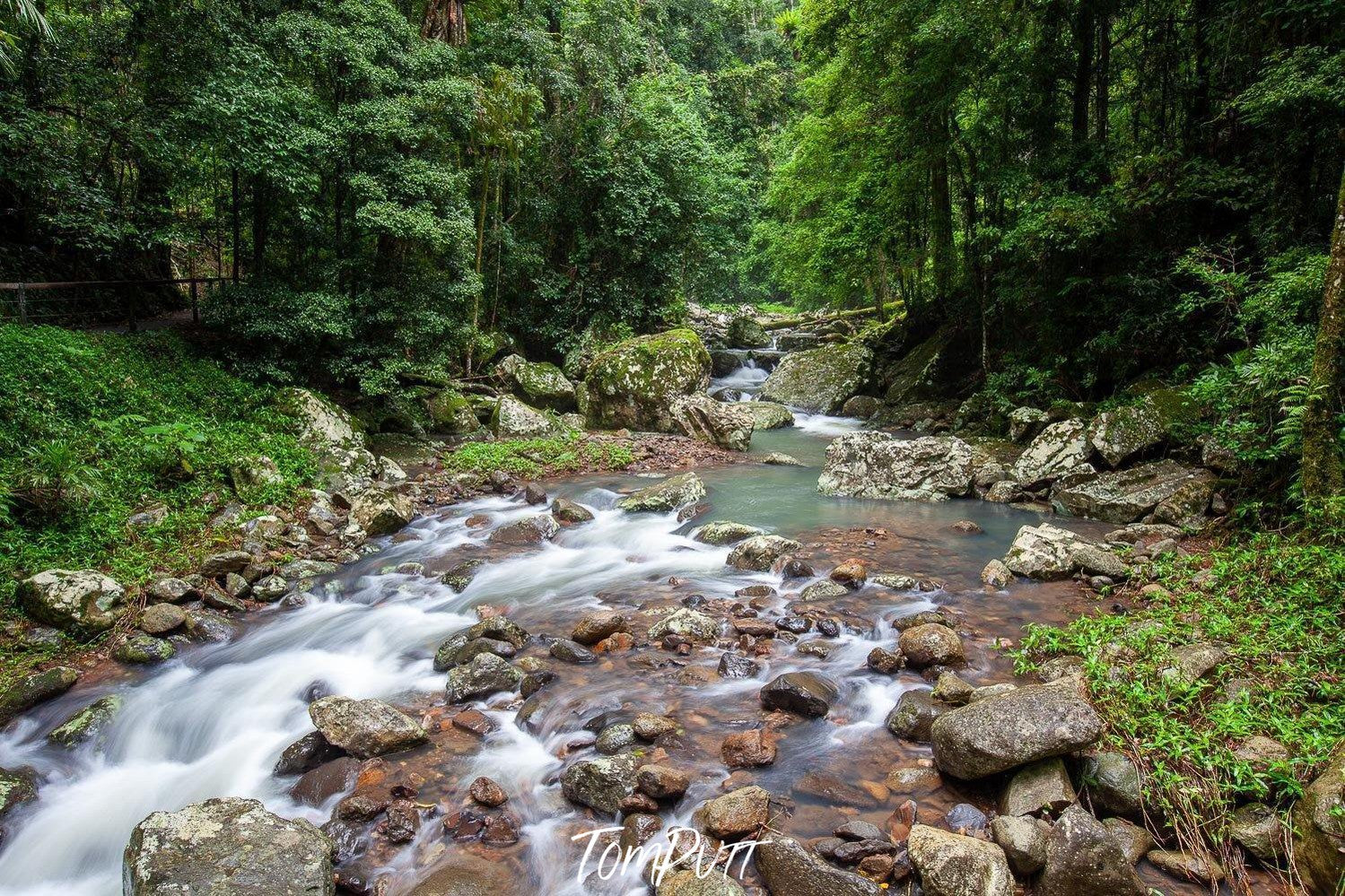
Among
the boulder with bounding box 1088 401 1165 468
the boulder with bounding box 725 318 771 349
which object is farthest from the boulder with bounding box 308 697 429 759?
the boulder with bounding box 725 318 771 349

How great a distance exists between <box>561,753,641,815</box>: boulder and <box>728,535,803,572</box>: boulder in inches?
152

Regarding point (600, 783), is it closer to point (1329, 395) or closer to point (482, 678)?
point (482, 678)

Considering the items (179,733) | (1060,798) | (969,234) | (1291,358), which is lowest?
(179,733)

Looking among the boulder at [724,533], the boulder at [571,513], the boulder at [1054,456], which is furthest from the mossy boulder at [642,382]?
the boulder at [1054,456]

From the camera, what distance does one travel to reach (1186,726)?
13.1 feet

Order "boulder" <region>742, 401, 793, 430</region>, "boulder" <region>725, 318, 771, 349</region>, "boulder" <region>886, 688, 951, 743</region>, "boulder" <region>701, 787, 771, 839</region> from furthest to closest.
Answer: "boulder" <region>725, 318, 771, 349</region> → "boulder" <region>742, 401, 793, 430</region> → "boulder" <region>886, 688, 951, 743</region> → "boulder" <region>701, 787, 771, 839</region>

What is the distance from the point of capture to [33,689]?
5258 millimetres

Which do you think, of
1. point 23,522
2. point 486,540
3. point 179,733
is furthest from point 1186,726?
point 23,522

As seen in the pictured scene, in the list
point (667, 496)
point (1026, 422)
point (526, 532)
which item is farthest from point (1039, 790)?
point (1026, 422)

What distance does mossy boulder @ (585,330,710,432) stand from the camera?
1584cm

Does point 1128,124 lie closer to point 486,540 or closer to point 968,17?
point 968,17

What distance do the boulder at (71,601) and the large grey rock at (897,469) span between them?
31.2ft

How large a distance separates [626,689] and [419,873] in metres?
2.05

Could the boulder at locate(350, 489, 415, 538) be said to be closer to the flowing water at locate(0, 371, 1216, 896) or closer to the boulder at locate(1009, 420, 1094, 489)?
the flowing water at locate(0, 371, 1216, 896)
